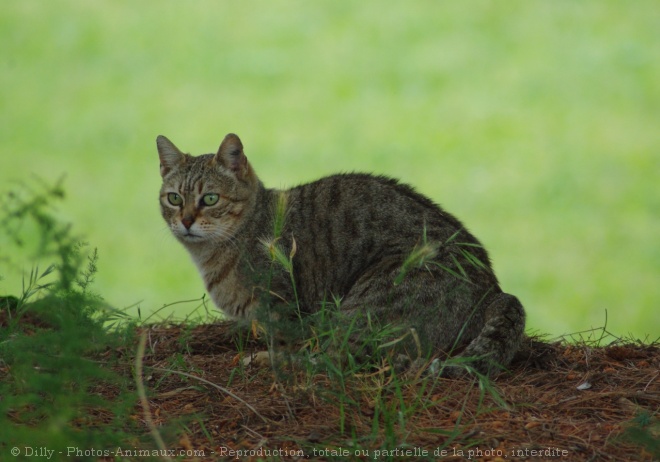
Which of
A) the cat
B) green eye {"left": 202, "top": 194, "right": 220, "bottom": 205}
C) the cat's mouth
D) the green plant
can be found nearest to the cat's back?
the cat

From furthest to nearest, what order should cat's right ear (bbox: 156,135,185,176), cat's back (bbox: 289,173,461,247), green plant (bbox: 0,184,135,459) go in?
cat's right ear (bbox: 156,135,185,176) → cat's back (bbox: 289,173,461,247) → green plant (bbox: 0,184,135,459)

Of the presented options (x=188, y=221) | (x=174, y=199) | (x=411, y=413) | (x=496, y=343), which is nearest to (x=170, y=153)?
(x=174, y=199)

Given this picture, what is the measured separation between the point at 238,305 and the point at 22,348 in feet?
6.13

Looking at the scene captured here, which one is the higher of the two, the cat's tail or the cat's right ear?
the cat's right ear

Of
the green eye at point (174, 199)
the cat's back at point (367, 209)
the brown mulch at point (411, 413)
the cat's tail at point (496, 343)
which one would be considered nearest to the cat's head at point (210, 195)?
the green eye at point (174, 199)

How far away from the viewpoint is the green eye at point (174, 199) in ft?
17.2

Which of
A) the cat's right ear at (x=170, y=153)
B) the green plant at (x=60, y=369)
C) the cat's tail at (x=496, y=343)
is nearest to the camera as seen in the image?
the green plant at (x=60, y=369)

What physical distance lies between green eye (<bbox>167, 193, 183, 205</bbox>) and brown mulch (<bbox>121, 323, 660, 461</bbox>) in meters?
1.23

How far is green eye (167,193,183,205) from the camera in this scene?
17.2 ft

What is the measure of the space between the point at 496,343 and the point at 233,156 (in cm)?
217

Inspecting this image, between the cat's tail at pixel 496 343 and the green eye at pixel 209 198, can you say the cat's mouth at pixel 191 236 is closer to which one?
the green eye at pixel 209 198

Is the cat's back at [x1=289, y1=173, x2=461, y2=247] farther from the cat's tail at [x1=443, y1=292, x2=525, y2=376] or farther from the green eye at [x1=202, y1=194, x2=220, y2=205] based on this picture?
the cat's tail at [x1=443, y1=292, x2=525, y2=376]

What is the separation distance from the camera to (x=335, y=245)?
199 inches

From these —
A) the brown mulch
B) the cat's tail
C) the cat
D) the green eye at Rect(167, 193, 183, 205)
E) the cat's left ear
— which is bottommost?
the brown mulch
